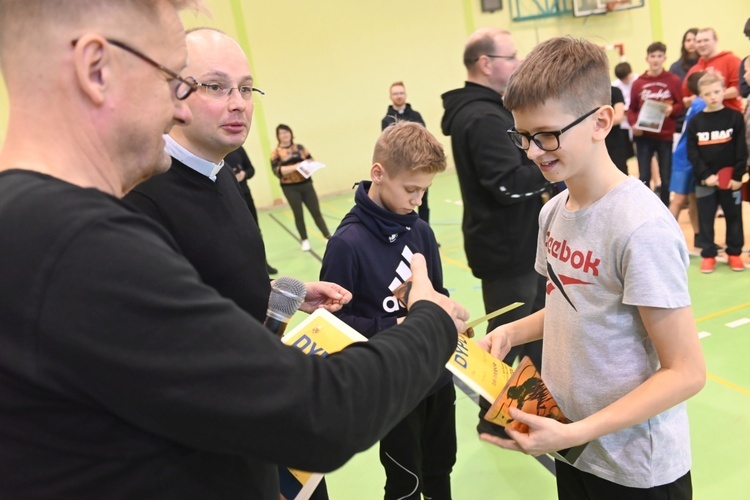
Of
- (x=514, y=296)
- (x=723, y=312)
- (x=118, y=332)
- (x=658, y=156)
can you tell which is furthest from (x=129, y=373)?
(x=658, y=156)

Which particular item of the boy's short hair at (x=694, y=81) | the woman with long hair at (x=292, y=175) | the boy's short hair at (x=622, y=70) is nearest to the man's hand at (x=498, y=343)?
the boy's short hair at (x=694, y=81)

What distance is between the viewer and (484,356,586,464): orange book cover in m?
1.15

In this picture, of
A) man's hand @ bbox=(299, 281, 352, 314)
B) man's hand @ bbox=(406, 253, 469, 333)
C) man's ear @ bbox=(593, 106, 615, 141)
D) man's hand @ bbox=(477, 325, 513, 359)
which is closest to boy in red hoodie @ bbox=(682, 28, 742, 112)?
man's ear @ bbox=(593, 106, 615, 141)

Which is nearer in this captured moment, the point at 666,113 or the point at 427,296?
the point at 427,296

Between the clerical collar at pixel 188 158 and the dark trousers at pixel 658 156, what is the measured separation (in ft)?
17.3

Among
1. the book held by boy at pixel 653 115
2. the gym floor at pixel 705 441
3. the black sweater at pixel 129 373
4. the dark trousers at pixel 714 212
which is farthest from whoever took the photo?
the book held by boy at pixel 653 115

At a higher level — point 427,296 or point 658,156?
point 427,296

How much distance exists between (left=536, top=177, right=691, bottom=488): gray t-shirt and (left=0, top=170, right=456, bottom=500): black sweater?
708mm

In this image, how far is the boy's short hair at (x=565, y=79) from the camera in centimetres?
130

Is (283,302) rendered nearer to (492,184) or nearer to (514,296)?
(492,184)

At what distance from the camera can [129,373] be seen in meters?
0.61

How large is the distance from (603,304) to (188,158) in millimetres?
1080

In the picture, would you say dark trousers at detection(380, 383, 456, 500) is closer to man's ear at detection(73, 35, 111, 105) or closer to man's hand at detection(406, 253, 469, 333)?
man's hand at detection(406, 253, 469, 333)

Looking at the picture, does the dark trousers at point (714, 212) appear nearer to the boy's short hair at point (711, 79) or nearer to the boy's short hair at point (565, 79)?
the boy's short hair at point (711, 79)
